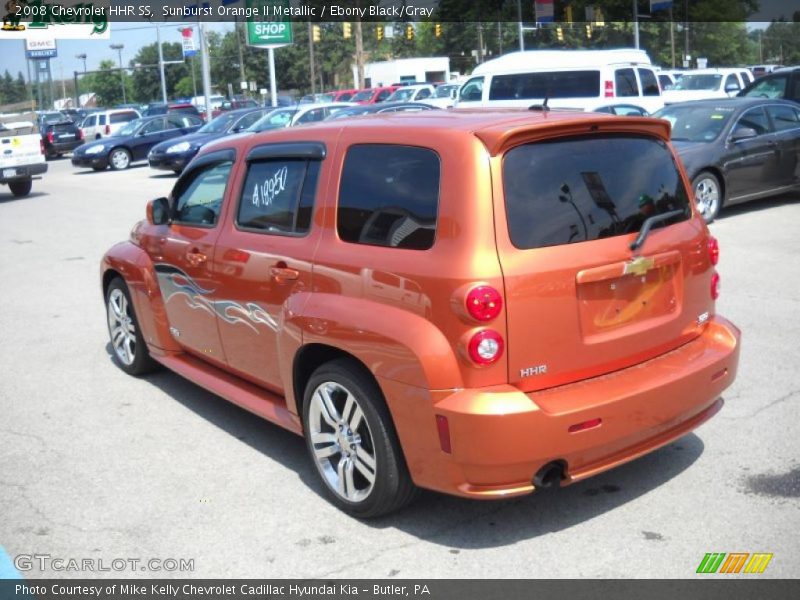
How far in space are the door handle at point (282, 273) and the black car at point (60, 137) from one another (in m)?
37.8

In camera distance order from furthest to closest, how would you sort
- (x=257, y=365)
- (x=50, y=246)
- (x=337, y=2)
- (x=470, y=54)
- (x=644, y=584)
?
(x=470, y=54) → (x=337, y=2) → (x=50, y=246) → (x=257, y=365) → (x=644, y=584)

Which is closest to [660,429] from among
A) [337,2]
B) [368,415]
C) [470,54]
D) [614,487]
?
[614,487]

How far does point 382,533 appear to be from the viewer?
4102 mm

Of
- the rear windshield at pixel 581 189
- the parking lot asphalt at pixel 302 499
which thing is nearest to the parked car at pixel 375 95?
the parking lot asphalt at pixel 302 499

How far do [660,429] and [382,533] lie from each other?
4.38 ft

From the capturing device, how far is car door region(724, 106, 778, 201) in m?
11.9

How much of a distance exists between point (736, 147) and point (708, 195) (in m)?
0.75

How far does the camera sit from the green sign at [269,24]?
116 feet

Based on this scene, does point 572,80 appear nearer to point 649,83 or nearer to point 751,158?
point 649,83

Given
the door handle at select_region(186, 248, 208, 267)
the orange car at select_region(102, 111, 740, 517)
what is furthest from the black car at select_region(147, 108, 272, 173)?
the orange car at select_region(102, 111, 740, 517)

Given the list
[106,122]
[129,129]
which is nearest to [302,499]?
[129,129]

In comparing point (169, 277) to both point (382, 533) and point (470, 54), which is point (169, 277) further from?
point (470, 54)

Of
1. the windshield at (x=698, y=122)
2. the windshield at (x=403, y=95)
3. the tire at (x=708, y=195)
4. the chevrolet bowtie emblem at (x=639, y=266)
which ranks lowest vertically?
the tire at (x=708, y=195)

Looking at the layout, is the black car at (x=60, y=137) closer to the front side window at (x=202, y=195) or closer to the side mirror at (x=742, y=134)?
the side mirror at (x=742, y=134)
